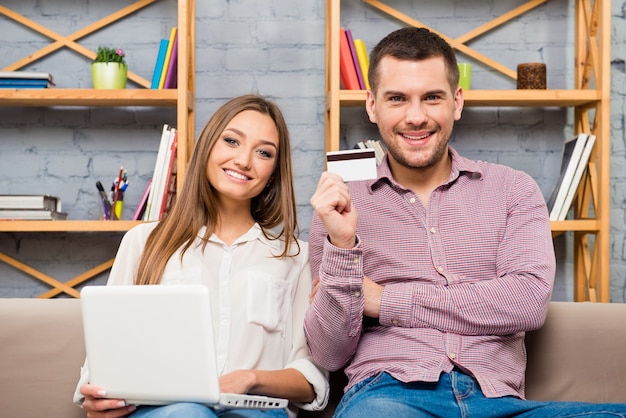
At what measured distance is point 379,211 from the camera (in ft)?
6.00

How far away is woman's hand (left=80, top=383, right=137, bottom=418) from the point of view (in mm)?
1463

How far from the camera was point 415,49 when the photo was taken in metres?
1.81

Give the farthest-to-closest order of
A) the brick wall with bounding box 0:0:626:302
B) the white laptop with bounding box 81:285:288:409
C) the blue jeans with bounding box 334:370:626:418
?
the brick wall with bounding box 0:0:626:302 < the blue jeans with bounding box 334:370:626:418 < the white laptop with bounding box 81:285:288:409

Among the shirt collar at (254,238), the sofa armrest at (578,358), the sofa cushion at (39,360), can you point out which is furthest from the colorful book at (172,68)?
the sofa armrest at (578,358)

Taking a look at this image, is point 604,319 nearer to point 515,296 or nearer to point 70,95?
point 515,296

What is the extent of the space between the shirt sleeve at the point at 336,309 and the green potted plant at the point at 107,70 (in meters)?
1.46

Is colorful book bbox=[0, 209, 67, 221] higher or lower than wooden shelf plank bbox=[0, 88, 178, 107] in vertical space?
lower

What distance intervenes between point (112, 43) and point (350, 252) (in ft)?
6.08

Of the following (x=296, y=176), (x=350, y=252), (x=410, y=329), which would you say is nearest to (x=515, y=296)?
(x=410, y=329)

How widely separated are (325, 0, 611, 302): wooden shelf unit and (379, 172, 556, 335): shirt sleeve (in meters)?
1.13

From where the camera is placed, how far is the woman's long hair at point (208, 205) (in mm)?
1824

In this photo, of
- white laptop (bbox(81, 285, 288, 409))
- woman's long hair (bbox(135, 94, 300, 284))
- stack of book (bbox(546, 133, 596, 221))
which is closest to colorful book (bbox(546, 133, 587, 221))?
stack of book (bbox(546, 133, 596, 221))

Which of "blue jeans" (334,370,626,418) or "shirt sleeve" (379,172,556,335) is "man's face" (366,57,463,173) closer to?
"shirt sleeve" (379,172,556,335)

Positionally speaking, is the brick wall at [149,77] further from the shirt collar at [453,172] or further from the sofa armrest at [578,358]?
the sofa armrest at [578,358]
